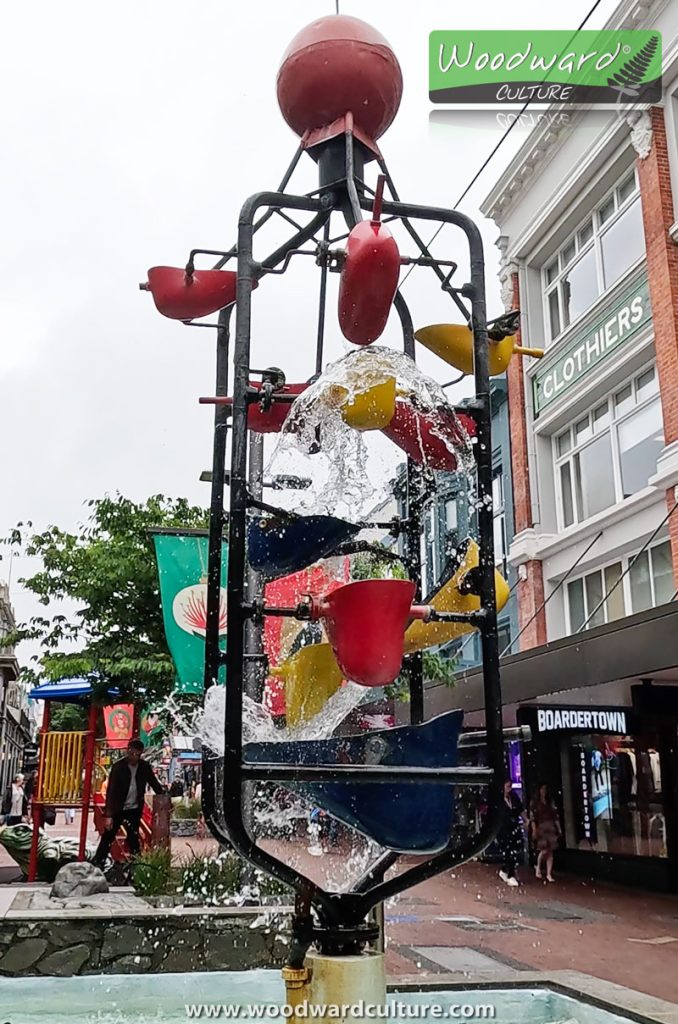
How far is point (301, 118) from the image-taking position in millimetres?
3080

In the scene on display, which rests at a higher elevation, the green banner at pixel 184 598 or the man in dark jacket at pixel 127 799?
the green banner at pixel 184 598

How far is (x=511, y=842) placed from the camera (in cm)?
1579

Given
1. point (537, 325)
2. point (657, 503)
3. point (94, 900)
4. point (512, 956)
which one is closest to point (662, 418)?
point (657, 503)

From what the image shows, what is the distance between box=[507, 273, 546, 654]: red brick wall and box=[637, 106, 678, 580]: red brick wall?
371cm

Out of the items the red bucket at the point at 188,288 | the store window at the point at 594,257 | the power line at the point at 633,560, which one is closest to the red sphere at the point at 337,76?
the red bucket at the point at 188,288

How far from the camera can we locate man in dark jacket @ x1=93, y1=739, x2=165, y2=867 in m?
9.84

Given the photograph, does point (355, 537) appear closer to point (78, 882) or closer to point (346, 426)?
point (346, 426)

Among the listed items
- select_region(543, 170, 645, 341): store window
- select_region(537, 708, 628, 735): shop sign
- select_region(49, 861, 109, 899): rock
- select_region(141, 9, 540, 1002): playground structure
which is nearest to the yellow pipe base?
select_region(141, 9, 540, 1002): playground structure

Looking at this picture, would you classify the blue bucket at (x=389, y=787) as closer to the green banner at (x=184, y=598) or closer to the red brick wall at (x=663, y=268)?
the green banner at (x=184, y=598)

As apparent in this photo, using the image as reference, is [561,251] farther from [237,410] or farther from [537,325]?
[237,410]

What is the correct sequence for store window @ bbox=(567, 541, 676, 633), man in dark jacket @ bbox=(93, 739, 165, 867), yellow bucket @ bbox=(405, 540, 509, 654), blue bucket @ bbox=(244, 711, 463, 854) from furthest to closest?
store window @ bbox=(567, 541, 676, 633), man in dark jacket @ bbox=(93, 739, 165, 867), yellow bucket @ bbox=(405, 540, 509, 654), blue bucket @ bbox=(244, 711, 463, 854)

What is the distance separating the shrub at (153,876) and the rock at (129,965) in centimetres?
147

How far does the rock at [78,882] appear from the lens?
25.1 feet

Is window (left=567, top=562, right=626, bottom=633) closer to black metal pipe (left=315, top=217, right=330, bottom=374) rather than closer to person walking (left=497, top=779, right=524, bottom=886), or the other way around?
person walking (left=497, top=779, right=524, bottom=886)
